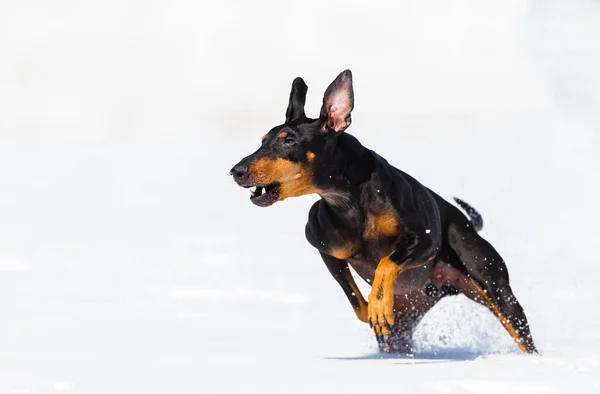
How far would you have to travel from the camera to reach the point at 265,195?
597 cm

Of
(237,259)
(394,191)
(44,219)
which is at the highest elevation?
(44,219)

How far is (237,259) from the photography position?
11516mm

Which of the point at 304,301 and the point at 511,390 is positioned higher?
the point at 304,301

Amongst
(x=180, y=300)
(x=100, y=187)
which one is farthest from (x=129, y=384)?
(x=100, y=187)

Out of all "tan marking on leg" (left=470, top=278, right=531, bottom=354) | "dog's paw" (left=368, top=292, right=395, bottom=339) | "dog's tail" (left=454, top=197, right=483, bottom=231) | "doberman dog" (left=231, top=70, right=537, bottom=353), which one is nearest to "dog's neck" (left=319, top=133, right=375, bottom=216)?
"doberman dog" (left=231, top=70, right=537, bottom=353)

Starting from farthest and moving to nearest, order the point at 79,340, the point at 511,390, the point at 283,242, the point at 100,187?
1. the point at 100,187
2. the point at 283,242
3. the point at 79,340
4. the point at 511,390

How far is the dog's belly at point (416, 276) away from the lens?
671 centimetres

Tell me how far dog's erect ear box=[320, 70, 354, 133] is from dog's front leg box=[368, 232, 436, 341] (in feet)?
2.41

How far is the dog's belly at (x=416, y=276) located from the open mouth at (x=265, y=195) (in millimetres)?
876

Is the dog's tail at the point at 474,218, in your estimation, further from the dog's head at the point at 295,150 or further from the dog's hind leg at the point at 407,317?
the dog's head at the point at 295,150

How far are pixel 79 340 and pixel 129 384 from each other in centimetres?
182

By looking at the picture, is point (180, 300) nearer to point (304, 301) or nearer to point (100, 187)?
point (304, 301)

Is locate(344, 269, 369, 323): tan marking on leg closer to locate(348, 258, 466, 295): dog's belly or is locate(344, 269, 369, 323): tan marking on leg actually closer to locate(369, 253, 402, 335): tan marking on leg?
locate(348, 258, 466, 295): dog's belly

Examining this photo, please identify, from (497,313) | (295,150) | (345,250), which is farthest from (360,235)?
(497,313)
